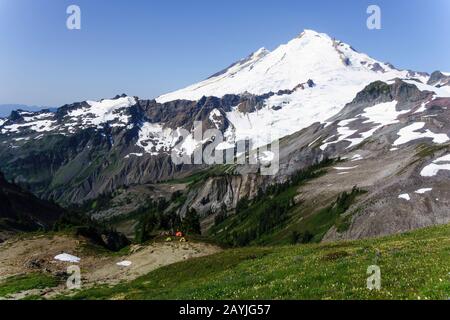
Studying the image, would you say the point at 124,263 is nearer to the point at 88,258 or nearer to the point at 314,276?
the point at 88,258

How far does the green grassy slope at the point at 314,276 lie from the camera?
69.8 feet

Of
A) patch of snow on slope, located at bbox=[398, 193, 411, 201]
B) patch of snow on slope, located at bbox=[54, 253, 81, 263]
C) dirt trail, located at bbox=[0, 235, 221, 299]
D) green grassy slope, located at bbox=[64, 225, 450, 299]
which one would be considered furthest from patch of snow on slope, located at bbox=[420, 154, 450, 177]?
patch of snow on slope, located at bbox=[54, 253, 81, 263]

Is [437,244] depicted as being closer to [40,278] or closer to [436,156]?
[40,278]

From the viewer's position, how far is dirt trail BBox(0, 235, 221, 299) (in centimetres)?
4857

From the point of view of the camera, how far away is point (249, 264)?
1583 inches

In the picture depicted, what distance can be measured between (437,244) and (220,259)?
19.2m

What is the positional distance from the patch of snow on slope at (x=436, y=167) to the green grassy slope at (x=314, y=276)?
114020mm

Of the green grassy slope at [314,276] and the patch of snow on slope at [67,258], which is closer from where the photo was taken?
the green grassy slope at [314,276]

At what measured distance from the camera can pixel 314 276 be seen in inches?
1014

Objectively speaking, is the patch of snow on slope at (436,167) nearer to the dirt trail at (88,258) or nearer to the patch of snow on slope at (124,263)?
the dirt trail at (88,258)

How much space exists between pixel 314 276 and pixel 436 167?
143 meters

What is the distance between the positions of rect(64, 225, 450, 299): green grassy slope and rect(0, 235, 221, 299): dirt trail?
18.4ft

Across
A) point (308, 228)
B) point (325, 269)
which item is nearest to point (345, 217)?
point (308, 228)

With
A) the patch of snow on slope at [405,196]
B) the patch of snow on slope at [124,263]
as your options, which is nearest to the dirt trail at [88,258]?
the patch of snow on slope at [124,263]
